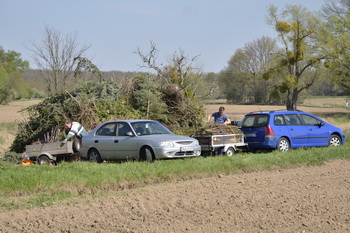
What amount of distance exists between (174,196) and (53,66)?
16788 millimetres

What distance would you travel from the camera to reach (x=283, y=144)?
55.1 ft

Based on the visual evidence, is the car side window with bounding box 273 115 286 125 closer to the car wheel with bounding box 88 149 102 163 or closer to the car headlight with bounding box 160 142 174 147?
the car headlight with bounding box 160 142 174 147

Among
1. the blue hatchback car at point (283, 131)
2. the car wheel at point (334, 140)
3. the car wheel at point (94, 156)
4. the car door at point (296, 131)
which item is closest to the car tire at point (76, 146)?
the car wheel at point (94, 156)

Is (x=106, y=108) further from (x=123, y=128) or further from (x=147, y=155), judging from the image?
(x=147, y=155)

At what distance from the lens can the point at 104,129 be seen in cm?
1525

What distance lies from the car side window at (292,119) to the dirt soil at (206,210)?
5943 mm

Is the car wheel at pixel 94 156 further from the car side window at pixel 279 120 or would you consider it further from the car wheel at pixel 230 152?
the car side window at pixel 279 120

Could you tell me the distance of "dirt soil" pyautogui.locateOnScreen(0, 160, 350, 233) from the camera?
756 cm

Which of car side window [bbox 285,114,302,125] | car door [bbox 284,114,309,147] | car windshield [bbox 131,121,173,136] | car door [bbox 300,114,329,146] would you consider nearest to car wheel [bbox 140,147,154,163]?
car windshield [bbox 131,121,173,136]

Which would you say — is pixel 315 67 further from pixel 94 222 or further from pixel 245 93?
pixel 94 222

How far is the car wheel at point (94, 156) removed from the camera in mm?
15070

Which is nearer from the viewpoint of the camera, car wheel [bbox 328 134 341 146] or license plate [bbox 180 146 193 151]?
license plate [bbox 180 146 193 151]

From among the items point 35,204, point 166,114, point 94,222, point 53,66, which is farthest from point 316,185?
point 53,66

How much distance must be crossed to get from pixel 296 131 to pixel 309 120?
1063 millimetres
